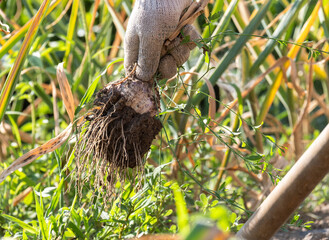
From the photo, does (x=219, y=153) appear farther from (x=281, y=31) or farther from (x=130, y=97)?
(x=130, y=97)

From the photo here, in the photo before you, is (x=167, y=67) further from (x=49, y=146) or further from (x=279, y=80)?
(x=279, y=80)

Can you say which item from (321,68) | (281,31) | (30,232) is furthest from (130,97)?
(321,68)

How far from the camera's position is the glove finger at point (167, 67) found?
75 cm

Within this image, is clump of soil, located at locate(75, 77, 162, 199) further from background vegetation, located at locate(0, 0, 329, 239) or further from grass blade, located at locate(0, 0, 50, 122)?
grass blade, located at locate(0, 0, 50, 122)

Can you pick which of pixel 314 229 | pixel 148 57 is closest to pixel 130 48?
pixel 148 57

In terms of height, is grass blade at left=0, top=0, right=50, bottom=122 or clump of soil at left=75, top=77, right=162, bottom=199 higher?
grass blade at left=0, top=0, right=50, bottom=122

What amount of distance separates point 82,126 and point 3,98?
14cm

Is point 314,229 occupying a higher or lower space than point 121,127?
lower

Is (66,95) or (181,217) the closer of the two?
(181,217)

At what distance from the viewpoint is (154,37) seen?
27.5 inches

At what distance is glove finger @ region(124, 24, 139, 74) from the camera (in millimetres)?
722

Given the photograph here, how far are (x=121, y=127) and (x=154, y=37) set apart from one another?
0.52 feet

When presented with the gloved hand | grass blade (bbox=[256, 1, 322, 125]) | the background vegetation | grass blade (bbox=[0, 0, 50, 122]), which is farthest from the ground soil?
grass blade (bbox=[0, 0, 50, 122])

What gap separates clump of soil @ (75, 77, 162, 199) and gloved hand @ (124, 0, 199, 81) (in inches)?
1.3
